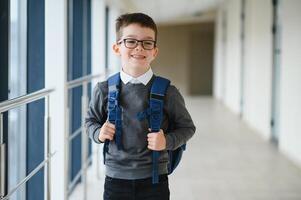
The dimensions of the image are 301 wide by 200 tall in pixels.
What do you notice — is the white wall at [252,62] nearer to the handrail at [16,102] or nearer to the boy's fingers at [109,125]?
the handrail at [16,102]

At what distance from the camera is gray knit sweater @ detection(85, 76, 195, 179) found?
1.20 m

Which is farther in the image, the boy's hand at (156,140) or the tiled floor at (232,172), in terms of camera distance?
the tiled floor at (232,172)

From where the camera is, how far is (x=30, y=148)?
198 cm

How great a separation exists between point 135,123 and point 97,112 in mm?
112

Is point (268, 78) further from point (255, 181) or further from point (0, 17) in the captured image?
point (0, 17)

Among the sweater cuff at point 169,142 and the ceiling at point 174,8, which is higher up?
the ceiling at point 174,8

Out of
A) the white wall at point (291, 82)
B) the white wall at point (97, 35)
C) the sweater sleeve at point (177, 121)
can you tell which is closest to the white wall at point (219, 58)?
the white wall at point (291, 82)

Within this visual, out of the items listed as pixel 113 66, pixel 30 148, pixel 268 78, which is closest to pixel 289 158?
pixel 268 78

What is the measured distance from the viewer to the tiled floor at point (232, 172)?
2834 mm

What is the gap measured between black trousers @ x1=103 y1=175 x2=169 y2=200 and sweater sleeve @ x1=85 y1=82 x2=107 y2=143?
119 millimetres

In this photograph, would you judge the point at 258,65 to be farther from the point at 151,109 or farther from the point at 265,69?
the point at 151,109

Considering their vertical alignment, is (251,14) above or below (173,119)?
above

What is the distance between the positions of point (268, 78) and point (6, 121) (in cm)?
359

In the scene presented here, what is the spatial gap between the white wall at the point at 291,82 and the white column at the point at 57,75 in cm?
210
